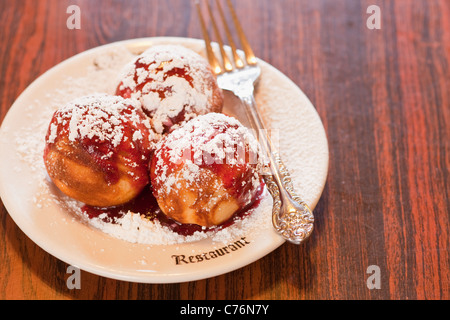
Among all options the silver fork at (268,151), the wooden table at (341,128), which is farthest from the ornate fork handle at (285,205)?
the wooden table at (341,128)

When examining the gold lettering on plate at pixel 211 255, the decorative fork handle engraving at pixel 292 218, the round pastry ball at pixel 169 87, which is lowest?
the gold lettering on plate at pixel 211 255

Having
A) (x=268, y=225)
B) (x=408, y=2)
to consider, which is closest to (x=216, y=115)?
(x=268, y=225)

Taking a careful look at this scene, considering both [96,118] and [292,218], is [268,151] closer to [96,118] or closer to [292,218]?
Result: [292,218]

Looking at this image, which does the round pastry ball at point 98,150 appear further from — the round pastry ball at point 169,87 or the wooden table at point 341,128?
the wooden table at point 341,128

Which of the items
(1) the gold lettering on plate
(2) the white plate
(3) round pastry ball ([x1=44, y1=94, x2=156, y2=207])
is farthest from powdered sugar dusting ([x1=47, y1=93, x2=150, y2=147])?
(1) the gold lettering on plate

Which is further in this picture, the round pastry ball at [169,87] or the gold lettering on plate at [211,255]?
the round pastry ball at [169,87]

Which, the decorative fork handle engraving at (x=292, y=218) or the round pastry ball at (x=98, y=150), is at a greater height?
the round pastry ball at (x=98, y=150)
